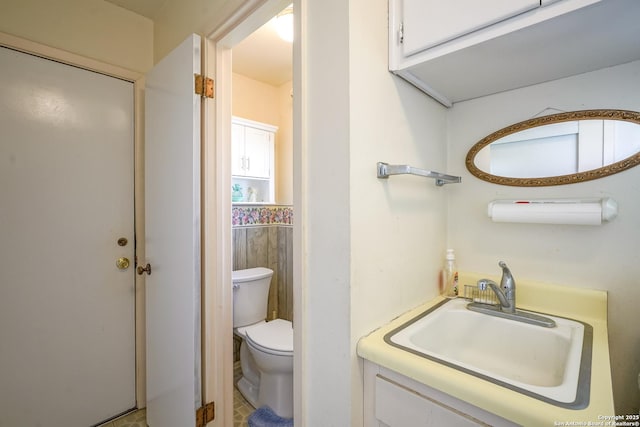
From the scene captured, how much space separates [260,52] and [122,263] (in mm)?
1704

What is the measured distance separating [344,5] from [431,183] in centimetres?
73

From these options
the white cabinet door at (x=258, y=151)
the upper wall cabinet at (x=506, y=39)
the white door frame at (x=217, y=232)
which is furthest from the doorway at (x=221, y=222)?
the white cabinet door at (x=258, y=151)

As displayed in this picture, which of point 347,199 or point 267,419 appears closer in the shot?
point 347,199

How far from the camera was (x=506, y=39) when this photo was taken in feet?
2.44

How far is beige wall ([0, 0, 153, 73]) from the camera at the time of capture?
4.37 feet

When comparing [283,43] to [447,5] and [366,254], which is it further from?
[366,254]

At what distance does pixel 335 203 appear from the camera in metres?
0.81

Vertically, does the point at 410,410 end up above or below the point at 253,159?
below

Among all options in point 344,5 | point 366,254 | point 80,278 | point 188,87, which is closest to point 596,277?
point 366,254

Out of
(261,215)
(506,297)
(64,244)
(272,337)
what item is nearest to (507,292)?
(506,297)

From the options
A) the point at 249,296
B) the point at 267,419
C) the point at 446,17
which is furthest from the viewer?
the point at 249,296

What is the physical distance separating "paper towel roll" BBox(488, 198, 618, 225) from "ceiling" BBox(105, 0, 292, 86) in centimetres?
168

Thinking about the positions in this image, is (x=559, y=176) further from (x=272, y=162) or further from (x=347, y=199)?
(x=272, y=162)

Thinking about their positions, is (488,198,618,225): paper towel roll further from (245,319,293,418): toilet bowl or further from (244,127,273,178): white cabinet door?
(244,127,273,178): white cabinet door
